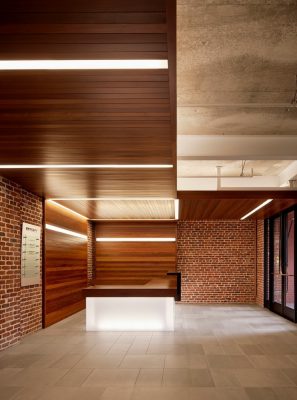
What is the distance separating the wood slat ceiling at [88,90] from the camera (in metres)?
2.40

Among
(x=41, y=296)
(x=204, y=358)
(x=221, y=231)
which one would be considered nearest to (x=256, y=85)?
(x=204, y=358)

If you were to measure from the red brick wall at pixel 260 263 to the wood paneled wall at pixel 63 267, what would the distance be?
4900 millimetres

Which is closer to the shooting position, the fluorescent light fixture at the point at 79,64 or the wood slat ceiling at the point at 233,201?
the fluorescent light fixture at the point at 79,64

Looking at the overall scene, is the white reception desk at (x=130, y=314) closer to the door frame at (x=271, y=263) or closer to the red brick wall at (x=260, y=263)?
the door frame at (x=271, y=263)

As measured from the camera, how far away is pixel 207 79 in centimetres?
519

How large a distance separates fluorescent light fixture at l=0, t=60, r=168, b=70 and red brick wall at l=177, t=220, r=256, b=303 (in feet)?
38.0

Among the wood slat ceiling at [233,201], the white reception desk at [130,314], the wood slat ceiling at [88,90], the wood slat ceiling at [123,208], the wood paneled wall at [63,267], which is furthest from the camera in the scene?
the wood slat ceiling at [123,208]

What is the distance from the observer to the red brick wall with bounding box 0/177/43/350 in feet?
23.4

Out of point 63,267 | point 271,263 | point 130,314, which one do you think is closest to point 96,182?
point 130,314

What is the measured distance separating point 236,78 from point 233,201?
4.52 m

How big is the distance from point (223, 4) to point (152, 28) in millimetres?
1546

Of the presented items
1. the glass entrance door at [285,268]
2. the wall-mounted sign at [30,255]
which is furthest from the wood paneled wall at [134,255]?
the wall-mounted sign at [30,255]

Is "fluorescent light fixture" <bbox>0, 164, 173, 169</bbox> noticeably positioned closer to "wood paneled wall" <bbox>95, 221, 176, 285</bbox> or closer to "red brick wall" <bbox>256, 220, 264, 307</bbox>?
"red brick wall" <bbox>256, 220, 264, 307</bbox>

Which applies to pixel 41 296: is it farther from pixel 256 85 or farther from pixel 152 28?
pixel 152 28
